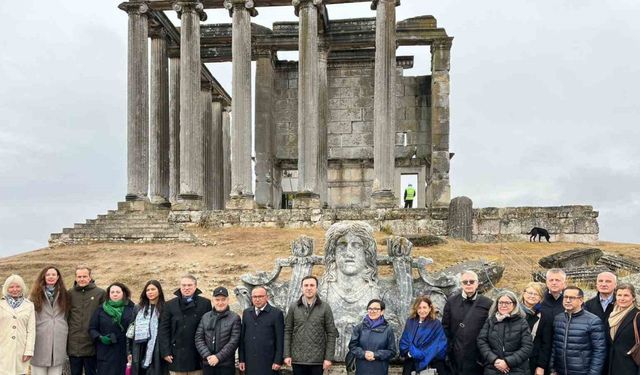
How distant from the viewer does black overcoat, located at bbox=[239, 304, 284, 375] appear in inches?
283

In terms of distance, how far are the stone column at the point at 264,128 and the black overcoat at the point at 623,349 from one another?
25600 mm

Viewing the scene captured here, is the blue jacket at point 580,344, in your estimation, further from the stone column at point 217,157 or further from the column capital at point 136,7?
the stone column at point 217,157

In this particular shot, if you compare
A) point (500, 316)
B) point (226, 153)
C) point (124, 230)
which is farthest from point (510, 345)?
point (226, 153)

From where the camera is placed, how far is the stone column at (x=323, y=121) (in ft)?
94.1

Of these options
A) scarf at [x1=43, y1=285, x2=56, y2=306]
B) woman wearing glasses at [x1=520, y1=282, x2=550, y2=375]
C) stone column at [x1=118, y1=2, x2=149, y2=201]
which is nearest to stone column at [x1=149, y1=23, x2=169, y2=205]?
stone column at [x1=118, y1=2, x2=149, y2=201]

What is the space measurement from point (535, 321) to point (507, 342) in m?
0.75

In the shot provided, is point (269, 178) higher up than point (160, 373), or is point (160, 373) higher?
point (269, 178)

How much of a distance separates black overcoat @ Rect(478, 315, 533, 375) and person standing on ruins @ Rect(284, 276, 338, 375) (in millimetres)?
1676

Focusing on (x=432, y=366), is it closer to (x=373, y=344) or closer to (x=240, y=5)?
(x=373, y=344)

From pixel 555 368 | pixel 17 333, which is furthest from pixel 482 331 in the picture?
pixel 17 333

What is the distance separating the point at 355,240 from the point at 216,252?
41.9 ft

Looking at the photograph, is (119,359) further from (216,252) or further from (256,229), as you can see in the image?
(256,229)

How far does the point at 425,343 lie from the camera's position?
691cm

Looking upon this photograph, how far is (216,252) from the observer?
20344 mm
